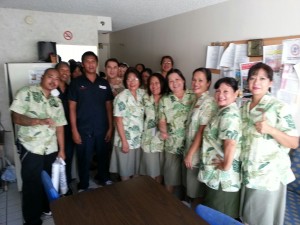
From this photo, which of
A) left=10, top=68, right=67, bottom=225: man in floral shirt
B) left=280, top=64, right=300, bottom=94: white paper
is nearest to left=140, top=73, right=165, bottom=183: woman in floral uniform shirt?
left=10, top=68, right=67, bottom=225: man in floral shirt

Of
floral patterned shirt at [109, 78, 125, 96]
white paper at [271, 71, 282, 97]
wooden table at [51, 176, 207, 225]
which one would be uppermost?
white paper at [271, 71, 282, 97]

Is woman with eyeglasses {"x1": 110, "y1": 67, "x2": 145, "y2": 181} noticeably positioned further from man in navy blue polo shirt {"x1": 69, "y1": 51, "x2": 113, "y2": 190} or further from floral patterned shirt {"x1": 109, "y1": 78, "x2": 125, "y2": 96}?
floral patterned shirt {"x1": 109, "y1": 78, "x2": 125, "y2": 96}

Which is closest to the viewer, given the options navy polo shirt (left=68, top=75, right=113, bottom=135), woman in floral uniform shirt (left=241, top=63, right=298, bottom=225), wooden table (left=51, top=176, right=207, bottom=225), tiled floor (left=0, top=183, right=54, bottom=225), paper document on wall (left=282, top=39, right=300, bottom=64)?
wooden table (left=51, top=176, right=207, bottom=225)

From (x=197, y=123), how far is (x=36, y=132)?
1306 millimetres

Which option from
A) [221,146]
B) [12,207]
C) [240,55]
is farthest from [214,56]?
[12,207]

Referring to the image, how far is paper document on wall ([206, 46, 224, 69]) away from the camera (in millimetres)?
2576

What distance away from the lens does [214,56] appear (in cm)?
265

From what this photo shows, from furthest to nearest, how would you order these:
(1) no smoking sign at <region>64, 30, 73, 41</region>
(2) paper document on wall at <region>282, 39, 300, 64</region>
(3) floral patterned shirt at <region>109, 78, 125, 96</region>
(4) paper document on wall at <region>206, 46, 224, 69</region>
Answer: (1) no smoking sign at <region>64, 30, 73, 41</region>
(3) floral patterned shirt at <region>109, 78, 125, 96</region>
(4) paper document on wall at <region>206, 46, 224, 69</region>
(2) paper document on wall at <region>282, 39, 300, 64</region>

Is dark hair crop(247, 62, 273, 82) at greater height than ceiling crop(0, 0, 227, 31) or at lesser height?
lesser

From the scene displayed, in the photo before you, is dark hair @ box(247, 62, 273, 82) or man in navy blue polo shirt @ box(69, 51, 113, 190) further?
man in navy blue polo shirt @ box(69, 51, 113, 190)

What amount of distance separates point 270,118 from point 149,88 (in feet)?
3.73

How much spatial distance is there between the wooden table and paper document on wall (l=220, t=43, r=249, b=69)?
5.49ft

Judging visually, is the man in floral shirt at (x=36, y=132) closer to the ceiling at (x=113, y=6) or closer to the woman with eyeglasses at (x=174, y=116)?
the woman with eyeglasses at (x=174, y=116)

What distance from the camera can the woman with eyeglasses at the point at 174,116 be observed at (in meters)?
2.01
